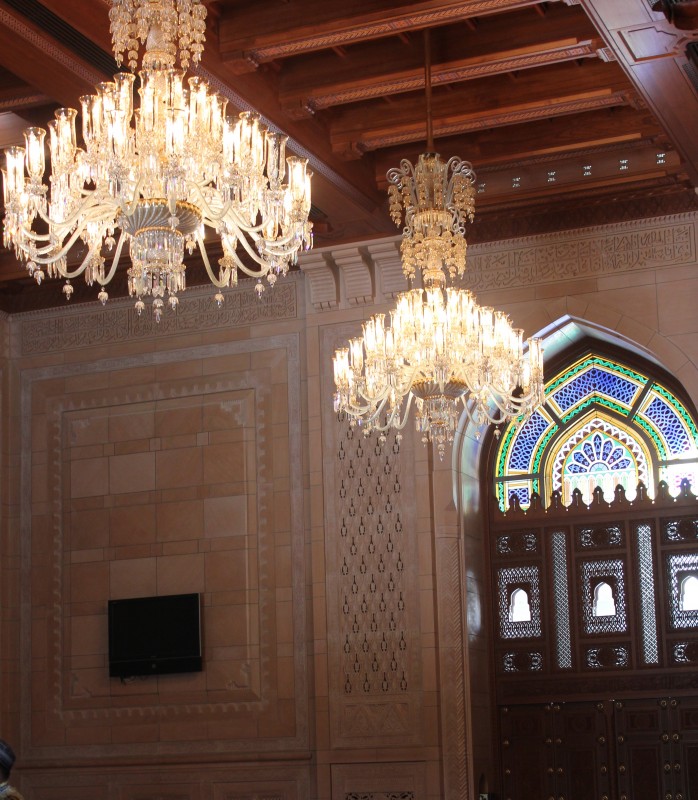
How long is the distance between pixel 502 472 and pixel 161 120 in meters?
5.39

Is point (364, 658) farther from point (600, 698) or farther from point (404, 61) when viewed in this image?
point (404, 61)

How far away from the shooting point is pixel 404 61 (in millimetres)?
7855

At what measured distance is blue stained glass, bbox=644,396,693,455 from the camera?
9.48 meters

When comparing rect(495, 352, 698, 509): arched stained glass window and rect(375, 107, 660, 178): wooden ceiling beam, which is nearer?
rect(375, 107, 660, 178): wooden ceiling beam

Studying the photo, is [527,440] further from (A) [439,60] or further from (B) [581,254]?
(A) [439,60]

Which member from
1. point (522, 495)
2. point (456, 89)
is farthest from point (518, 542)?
point (456, 89)

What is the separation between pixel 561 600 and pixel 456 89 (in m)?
3.58

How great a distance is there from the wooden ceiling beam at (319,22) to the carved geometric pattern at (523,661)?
4404mm

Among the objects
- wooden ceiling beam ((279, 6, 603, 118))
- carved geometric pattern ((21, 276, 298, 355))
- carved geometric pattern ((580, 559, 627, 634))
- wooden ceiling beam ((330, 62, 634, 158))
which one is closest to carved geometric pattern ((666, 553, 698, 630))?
carved geometric pattern ((580, 559, 627, 634))

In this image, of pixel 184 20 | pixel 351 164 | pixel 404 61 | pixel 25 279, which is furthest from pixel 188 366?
pixel 184 20

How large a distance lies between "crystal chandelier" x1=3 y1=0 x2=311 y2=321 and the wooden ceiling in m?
1.62

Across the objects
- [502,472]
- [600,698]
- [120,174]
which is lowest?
[600,698]

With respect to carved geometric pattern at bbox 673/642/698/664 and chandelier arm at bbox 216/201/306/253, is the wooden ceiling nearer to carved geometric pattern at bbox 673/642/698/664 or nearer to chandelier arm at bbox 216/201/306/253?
chandelier arm at bbox 216/201/306/253

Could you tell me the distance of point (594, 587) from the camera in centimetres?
948
